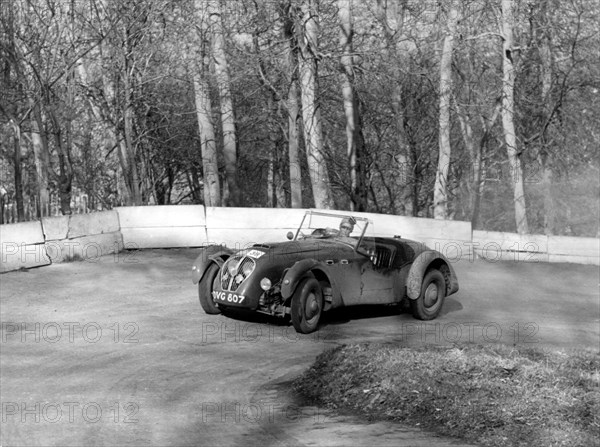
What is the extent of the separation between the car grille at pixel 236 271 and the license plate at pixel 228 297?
0.25 feet

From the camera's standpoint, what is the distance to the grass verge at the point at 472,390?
711 cm

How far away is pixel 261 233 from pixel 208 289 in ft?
22.5

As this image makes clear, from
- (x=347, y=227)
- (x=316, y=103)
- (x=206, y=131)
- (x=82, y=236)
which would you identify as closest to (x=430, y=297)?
(x=347, y=227)

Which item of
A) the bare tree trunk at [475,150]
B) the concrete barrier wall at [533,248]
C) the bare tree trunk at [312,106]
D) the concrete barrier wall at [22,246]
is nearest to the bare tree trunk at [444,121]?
the bare tree trunk at [475,150]

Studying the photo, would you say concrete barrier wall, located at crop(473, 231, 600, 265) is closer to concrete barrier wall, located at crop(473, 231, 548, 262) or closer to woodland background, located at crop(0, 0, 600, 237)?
concrete barrier wall, located at crop(473, 231, 548, 262)

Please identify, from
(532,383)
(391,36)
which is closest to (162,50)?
(391,36)

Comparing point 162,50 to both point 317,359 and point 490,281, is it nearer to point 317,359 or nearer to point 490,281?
point 490,281

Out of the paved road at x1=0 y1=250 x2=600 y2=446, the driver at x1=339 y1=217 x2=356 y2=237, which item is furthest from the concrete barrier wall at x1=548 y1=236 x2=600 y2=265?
the driver at x1=339 y1=217 x2=356 y2=237

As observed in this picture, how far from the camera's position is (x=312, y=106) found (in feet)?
73.8

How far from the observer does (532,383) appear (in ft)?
26.7

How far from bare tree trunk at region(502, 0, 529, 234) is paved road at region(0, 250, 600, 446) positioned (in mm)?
6044

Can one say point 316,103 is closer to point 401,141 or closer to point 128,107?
point 128,107

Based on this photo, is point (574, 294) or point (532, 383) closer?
point (532, 383)

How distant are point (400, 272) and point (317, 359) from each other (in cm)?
310
